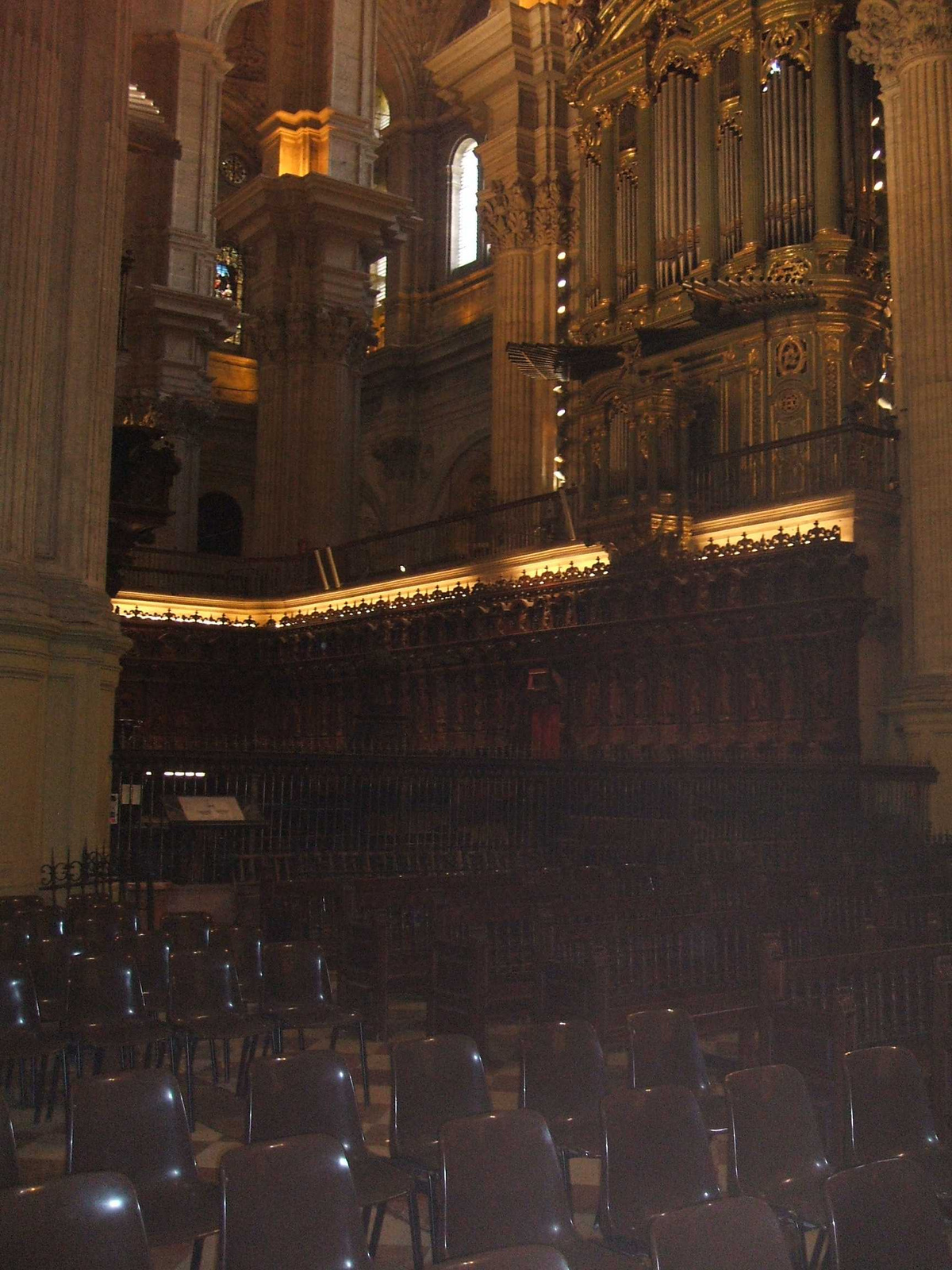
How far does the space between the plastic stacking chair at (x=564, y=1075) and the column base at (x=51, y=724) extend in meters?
5.40

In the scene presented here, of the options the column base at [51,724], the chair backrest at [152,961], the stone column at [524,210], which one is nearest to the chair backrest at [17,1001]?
the chair backrest at [152,961]

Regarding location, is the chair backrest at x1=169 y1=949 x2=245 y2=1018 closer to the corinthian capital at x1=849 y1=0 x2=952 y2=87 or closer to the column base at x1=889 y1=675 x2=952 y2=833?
the column base at x1=889 y1=675 x2=952 y2=833

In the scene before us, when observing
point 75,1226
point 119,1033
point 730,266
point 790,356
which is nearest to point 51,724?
point 119,1033

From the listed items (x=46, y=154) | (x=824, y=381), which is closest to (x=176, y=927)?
(x=46, y=154)

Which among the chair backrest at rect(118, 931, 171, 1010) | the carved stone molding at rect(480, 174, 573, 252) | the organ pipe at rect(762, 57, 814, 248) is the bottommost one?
the chair backrest at rect(118, 931, 171, 1010)

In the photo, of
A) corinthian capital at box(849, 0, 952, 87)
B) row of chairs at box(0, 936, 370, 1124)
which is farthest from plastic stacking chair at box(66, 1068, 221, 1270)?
corinthian capital at box(849, 0, 952, 87)

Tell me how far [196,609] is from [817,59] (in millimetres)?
12842

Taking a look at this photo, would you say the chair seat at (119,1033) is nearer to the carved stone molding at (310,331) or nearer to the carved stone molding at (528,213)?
the carved stone molding at (528,213)

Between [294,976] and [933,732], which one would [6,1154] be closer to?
[294,976]

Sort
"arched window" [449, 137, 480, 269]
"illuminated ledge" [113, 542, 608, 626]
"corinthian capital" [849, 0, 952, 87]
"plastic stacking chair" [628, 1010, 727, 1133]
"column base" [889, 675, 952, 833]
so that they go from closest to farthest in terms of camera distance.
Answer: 1. "plastic stacking chair" [628, 1010, 727, 1133]
2. "column base" [889, 675, 952, 833]
3. "corinthian capital" [849, 0, 952, 87]
4. "illuminated ledge" [113, 542, 608, 626]
5. "arched window" [449, 137, 480, 269]

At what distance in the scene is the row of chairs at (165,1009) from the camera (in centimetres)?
518

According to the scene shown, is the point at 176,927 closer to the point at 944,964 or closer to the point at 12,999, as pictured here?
the point at 12,999

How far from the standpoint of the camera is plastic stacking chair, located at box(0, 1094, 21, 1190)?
337 cm

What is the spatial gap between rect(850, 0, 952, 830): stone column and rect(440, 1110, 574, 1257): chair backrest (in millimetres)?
10248
